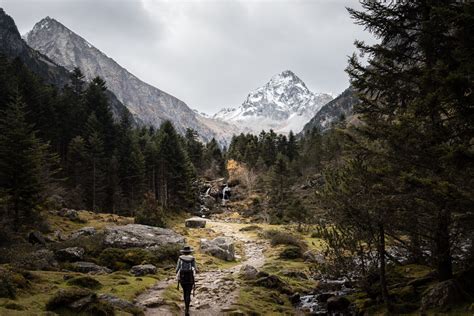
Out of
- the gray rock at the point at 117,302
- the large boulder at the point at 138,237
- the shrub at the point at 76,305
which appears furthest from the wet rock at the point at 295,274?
the shrub at the point at 76,305

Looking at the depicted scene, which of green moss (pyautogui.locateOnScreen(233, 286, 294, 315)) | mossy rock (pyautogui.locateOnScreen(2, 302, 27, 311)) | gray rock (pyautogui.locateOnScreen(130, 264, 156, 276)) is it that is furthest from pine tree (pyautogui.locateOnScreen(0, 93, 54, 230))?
green moss (pyautogui.locateOnScreen(233, 286, 294, 315))

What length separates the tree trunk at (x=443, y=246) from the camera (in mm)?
11039

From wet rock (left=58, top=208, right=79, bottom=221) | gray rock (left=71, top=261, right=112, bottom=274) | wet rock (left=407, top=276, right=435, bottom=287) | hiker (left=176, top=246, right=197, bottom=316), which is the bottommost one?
gray rock (left=71, top=261, right=112, bottom=274)

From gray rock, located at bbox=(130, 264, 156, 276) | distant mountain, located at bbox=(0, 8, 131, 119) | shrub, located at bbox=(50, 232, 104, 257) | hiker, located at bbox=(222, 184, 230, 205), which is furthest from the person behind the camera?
distant mountain, located at bbox=(0, 8, 131, 119)

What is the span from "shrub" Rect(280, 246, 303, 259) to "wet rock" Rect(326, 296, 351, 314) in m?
14.8

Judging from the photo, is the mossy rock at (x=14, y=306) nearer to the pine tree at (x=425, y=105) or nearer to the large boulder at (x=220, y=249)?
the pine tree at (x=425, y=105)

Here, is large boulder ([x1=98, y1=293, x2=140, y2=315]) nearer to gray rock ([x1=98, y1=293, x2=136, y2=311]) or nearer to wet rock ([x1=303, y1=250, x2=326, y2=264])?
gray rock ([x1=98, y1=293, x2=136, y2=311])

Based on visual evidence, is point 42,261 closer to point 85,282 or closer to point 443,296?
point 85,282

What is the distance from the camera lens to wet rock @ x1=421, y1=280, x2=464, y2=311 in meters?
10.7

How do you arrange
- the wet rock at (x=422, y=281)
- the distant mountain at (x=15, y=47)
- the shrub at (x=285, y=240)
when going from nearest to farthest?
the wet rock at (x=422, y=281)
the shrub at (x=285, y=240)
the distant mountain at (x=15, y=47)

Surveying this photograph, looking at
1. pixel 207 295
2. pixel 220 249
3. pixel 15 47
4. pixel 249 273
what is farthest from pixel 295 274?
pixel 15 47

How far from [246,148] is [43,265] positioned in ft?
281

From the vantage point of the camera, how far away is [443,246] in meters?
11.8

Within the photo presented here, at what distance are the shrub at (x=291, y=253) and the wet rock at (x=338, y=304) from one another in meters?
14.8
